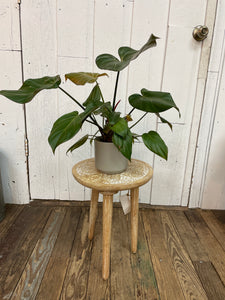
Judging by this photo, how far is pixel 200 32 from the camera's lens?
1059 mm

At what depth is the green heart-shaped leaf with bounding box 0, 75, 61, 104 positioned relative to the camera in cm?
63

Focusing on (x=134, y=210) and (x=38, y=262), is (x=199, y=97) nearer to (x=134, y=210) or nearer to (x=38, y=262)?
(x=134, y=210)

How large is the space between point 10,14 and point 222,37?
1.15 m

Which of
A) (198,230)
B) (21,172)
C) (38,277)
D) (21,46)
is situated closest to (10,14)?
(21,46)

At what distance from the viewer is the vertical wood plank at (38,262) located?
2.54 ft

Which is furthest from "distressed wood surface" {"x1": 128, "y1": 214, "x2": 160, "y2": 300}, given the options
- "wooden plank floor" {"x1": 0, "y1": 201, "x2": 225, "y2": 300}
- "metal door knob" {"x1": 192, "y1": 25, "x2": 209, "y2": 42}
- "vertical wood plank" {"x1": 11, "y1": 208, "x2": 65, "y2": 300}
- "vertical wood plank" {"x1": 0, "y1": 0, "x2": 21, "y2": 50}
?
"vertical wood plank" {"x1": 0, "y1": 0, "x2": 21, "y2": 50}

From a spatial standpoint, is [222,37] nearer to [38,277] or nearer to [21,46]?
[21,46]

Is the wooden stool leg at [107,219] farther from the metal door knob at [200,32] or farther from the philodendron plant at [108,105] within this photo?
the metal door knob at [200,32]

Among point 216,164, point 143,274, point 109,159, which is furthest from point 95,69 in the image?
point 143,274

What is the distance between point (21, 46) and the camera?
110cm

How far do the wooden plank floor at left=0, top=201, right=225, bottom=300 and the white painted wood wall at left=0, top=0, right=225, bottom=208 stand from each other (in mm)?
177

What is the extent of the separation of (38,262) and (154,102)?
846 millimetres

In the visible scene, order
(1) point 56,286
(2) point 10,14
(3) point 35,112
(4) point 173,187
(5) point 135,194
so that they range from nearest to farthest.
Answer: (1) point 56,286, (5) point 135,194, (2) point 10,14, (3) point 35,112, (4) point 173,187

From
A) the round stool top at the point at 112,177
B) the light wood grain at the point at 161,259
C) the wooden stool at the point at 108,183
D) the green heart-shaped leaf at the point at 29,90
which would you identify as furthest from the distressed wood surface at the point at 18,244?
the green heart-shaped leaf at the point at 29,90
